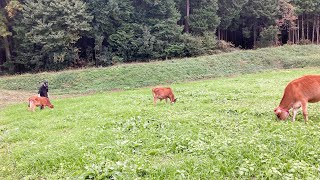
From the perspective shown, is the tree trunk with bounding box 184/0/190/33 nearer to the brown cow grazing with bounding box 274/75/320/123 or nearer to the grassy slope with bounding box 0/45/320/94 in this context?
the grassy slope with bounding box 0/45/320/94

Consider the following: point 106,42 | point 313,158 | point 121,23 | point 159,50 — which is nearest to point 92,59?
point 106,42

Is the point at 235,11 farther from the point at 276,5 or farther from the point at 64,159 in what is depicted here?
the point at 64,159

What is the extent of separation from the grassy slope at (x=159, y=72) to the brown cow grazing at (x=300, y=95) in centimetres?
1813

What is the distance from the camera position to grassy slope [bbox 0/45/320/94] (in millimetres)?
27250

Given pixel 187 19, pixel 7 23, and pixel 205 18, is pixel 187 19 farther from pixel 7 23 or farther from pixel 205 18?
pixel 7 23

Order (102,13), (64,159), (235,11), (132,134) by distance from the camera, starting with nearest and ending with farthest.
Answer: (64,159)
(132,134)
(102,13)
(235,11)

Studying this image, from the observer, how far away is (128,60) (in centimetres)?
3791

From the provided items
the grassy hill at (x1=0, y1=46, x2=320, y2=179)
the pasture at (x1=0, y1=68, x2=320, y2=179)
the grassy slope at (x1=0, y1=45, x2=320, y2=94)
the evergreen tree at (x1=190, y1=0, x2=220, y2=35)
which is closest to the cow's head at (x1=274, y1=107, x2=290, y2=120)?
the pasture at (x1=0, y1=68, x2=320, y2=179)

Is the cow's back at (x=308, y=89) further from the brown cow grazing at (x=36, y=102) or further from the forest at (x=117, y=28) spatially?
the forest at (x=117, y=28)

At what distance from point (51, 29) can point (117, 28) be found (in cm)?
827

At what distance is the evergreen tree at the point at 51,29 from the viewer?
106 ft

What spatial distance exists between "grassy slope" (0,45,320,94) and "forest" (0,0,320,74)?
16.6ft

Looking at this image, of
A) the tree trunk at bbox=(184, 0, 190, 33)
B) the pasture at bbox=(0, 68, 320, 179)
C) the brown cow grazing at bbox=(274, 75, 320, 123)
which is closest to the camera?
the pasture at bbox=(0, 68, 320, 179)

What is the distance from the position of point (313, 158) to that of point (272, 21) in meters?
43.3
